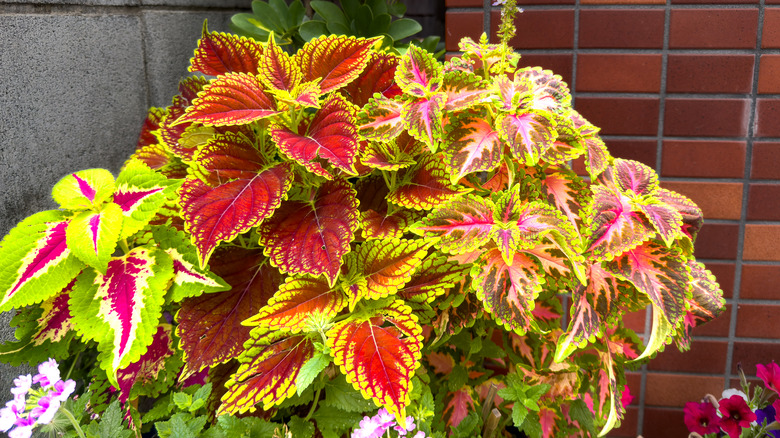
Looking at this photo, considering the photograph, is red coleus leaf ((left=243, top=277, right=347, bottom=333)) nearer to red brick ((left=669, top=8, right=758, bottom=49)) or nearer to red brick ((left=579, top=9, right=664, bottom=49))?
red brick ((left=579, top=9, right=664, bottom=49))

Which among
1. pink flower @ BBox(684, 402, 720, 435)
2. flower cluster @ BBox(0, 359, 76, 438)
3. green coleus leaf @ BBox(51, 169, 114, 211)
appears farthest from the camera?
pink flower @ BBox(684, 402, 720, 435)

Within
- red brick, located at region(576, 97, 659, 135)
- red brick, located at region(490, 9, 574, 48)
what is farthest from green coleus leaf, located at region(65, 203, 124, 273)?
red brick, located at region(576, 97, 659, 135)

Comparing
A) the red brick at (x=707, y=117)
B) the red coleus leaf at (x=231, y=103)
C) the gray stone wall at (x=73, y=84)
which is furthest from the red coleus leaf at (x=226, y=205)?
the red brick at (x=707, y=117)

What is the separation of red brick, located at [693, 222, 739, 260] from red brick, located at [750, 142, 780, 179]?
15 centimetres

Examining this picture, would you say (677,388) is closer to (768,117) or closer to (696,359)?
(696,359)

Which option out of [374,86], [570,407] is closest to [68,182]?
[374,86]

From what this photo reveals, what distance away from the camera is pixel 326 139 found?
0.92 meters

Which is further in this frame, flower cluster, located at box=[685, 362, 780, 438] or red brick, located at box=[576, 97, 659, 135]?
red brick, located at box=[576, 97, 659, 135]

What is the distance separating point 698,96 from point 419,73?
35.2 inches

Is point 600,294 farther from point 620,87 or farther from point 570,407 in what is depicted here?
point 620,87

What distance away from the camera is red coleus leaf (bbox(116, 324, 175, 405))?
970mm

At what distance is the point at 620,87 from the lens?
4.77 feet

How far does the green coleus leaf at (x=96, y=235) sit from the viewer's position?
34.1 inches

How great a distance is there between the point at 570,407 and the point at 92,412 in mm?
968
